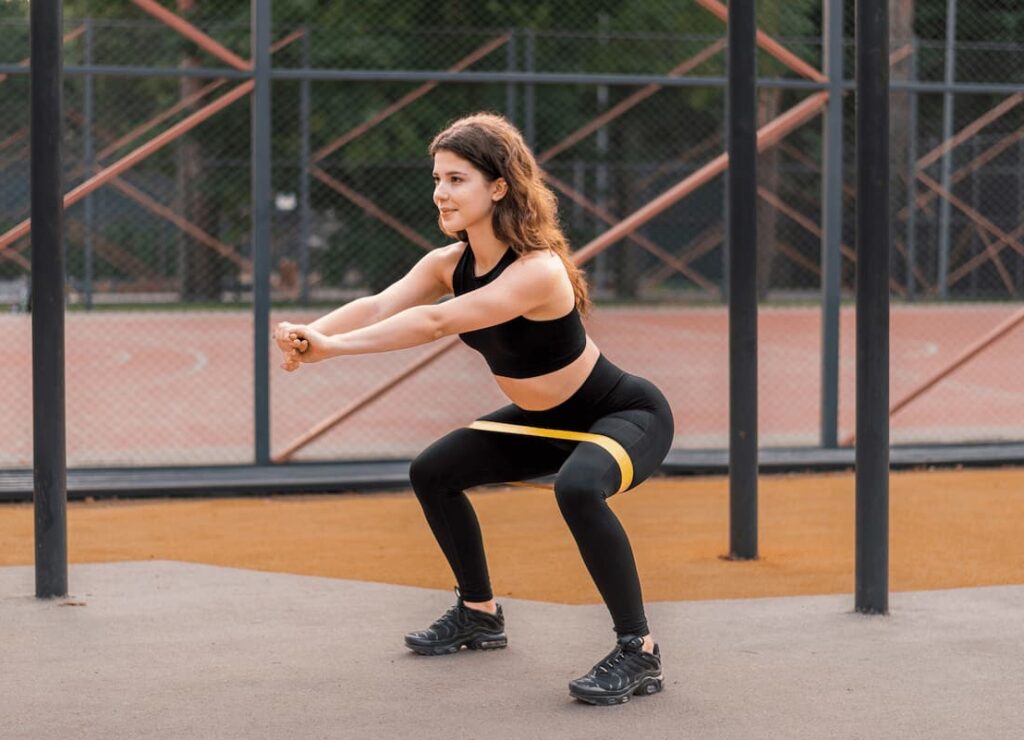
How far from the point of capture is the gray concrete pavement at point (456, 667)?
4422mm

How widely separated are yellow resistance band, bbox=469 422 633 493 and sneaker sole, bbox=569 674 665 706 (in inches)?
Answer: 21.5

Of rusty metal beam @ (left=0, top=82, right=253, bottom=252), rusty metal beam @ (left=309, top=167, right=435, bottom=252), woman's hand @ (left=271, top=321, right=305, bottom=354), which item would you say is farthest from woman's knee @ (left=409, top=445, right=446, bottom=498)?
rusty metal beam @ (left=309, top=167, right=435, bottom=252)

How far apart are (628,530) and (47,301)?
9.74 feet

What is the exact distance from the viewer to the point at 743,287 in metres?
6.80

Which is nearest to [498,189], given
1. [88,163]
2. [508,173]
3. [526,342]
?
[508,173]

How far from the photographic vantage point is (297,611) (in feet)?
19.1

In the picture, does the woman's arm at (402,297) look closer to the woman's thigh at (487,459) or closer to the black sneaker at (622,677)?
the woman's thigh at (487,459)

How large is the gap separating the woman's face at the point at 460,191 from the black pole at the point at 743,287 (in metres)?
2.20

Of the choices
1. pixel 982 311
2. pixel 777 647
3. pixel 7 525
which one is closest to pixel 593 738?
pixel 777 647

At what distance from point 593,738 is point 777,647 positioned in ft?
3.80

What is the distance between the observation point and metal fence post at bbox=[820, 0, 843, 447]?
9773 mm

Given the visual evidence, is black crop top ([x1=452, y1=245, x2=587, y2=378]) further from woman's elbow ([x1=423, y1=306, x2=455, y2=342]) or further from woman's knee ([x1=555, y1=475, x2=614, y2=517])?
woman's knee ([x1=555, y1=475, x2=614, y2=517])

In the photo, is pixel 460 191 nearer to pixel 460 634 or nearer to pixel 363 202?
pixel 460 634

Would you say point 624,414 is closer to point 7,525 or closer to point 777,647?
point 777,647
